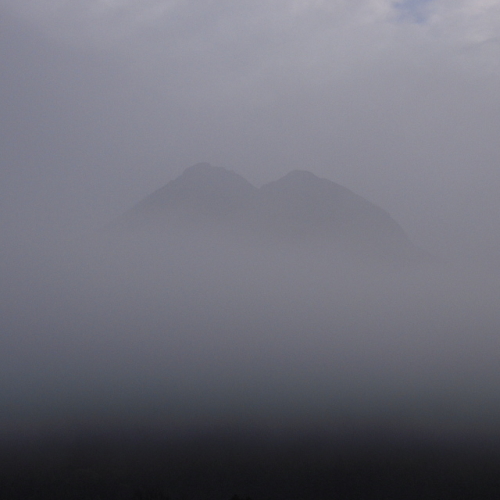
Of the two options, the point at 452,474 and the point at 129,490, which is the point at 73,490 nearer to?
the point at 129,490

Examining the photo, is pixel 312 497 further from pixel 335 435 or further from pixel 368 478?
pixel 335 435

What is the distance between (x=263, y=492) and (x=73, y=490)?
4589 cm

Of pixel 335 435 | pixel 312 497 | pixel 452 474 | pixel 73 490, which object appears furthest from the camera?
pixel 335 435

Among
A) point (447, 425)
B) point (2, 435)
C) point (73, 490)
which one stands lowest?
point (73, 490)

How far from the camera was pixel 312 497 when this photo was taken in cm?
13000

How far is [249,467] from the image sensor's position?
5974 inches

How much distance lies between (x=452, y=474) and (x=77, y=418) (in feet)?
382

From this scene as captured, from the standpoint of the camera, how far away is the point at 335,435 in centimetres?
18512

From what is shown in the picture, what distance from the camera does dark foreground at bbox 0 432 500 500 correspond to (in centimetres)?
12006

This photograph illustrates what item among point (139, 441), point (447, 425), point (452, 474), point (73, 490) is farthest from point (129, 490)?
point (447, 425)

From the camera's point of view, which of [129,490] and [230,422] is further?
[230,422]

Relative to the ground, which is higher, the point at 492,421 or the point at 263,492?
the point at 492,421

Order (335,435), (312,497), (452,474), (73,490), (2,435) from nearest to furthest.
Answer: (73,490), (312,497), (452,474), (2,435), (335,435)

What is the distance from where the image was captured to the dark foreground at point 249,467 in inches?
4727
